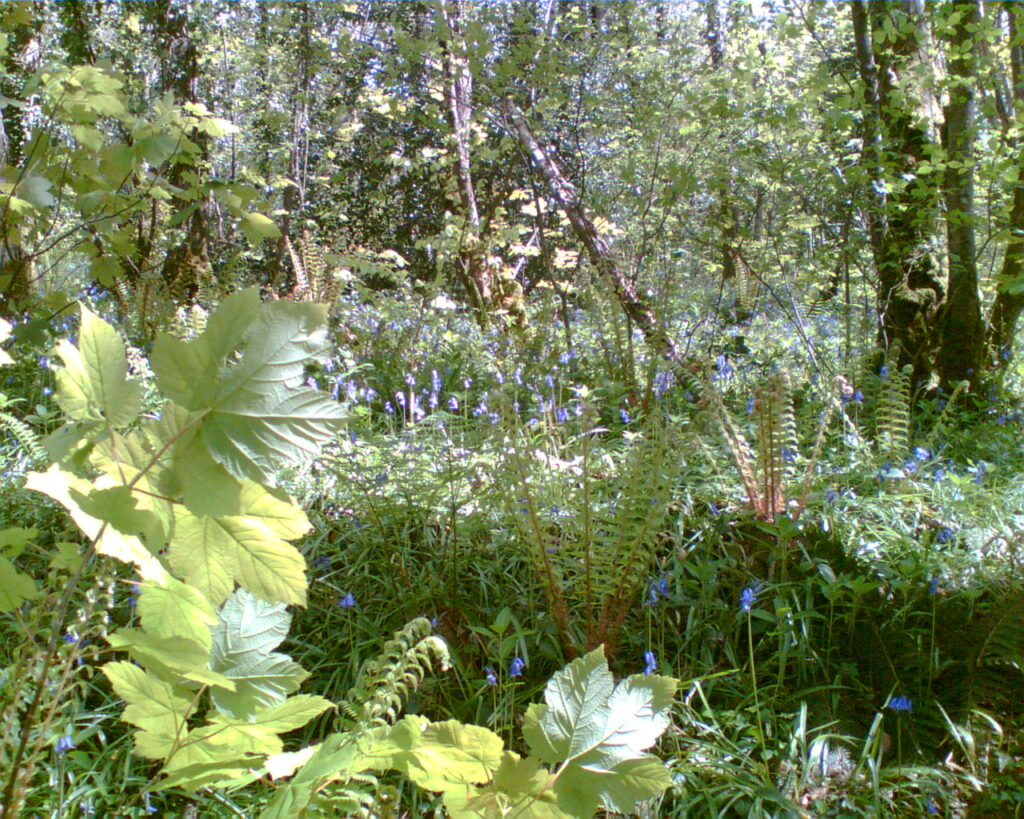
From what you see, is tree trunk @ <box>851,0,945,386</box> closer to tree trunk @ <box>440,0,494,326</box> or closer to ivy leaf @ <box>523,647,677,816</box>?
tree trunk @ <box>440,0,494,326</box>

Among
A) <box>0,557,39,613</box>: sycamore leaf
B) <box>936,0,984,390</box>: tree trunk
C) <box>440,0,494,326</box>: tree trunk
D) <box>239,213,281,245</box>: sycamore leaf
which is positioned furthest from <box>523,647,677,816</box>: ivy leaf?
<box>440,0,494,326</box>: tree trunk

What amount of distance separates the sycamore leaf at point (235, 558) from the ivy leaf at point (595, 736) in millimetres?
240

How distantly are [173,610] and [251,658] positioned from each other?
168 millimetres

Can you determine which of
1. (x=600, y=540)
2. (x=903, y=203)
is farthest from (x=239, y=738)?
(x=903, y=203)

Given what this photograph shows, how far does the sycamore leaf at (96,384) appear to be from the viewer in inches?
21.6

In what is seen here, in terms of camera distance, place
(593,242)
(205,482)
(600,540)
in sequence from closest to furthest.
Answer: (205,482) < (600,540) < (593,242)

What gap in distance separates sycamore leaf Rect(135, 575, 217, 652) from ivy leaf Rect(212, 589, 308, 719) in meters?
0.12

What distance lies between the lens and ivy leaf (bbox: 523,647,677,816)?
63cm

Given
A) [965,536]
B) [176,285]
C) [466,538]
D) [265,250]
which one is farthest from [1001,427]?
[265,250]

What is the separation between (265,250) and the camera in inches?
512

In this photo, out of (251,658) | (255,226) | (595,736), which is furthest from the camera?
(255,226)

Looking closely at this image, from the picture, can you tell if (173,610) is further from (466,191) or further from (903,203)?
(466,191)

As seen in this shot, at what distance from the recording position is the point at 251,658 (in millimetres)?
760

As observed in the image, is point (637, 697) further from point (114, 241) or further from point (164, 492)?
point (114, 241)
